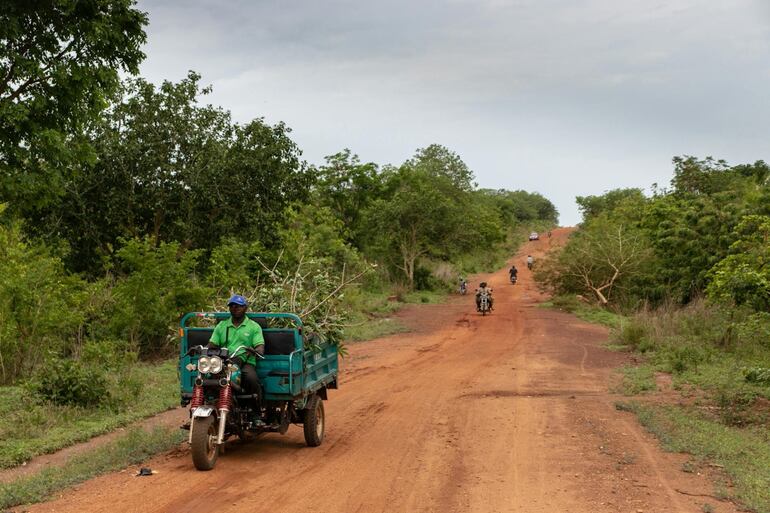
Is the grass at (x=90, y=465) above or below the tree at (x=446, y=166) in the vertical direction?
below

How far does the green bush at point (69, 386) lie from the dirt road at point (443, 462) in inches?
129

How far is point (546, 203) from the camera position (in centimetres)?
11981

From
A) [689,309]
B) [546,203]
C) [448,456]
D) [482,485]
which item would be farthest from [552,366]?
[546,203]

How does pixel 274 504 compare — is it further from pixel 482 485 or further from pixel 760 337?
pixel 760 337

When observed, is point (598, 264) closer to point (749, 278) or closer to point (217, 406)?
point (749, 278)

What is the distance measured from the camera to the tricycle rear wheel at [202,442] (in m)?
7.21

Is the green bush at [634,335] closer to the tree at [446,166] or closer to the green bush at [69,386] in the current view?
the green bush at [69,386]

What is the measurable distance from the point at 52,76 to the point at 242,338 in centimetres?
538

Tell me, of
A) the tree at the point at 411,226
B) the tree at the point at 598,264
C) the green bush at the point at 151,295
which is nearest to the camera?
the green bush at the point at 151,295

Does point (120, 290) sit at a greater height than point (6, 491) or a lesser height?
greater

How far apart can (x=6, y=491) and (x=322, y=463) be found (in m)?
3.09

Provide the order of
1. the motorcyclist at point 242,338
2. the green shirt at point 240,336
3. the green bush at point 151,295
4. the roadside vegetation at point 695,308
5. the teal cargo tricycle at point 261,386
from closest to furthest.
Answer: the teal cargo tricycle at point 261,386, the motorcyclist at point 242,338, the green shirt at point 240,336, the roadside vegetation at point 695,308, the green bush at point 151,295

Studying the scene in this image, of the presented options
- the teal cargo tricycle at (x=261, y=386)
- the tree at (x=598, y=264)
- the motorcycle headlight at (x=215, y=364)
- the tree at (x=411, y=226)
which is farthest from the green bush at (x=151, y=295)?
the tree at (x=411, y=226)

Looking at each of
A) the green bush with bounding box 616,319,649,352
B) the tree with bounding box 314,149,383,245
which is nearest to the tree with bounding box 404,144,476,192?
the tree with bounding box 314,149,383,245
